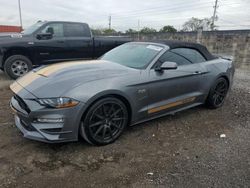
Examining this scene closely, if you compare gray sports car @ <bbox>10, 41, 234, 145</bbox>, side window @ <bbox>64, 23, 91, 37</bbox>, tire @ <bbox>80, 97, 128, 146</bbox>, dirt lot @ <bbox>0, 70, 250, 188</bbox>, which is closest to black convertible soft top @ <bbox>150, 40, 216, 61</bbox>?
gray sports car @ <bbox>10, 41, 234, 145</bbox>

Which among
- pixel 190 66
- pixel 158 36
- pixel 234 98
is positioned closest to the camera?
pixel 190 66

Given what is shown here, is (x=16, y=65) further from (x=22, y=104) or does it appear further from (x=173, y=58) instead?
(x=173, y=58)

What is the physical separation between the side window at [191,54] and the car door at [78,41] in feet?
15.0

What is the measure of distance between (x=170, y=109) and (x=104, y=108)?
136cm

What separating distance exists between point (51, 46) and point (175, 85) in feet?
16.5

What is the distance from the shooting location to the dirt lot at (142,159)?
2.73 metres

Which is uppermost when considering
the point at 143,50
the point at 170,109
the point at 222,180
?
the point at 143,50

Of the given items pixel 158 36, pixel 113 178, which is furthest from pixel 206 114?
Result: pixel 158 36

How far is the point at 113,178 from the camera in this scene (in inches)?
109

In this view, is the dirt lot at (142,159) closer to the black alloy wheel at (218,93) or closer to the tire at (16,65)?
the black alloy wheel at (218,93)

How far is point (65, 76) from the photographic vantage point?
3330 mm

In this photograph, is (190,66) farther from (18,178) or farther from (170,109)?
(18,178)

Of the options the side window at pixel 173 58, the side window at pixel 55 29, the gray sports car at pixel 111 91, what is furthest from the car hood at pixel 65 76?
the side window at pixel 55 29

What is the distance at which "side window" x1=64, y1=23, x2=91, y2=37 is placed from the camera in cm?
816
